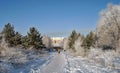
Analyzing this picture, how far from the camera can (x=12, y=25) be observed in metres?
44.3

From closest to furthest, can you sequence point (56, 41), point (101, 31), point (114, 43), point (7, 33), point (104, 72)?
1. point (104, 72)
2. point (7, 33)
3. point (114, 43)
4. point (101, 31)
5. point (56, 41)

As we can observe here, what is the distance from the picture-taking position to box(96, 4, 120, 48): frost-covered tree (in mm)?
46769

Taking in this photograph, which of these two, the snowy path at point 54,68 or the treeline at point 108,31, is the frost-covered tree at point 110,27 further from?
the snowy path at point 54,68

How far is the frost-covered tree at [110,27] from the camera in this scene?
4677 cm

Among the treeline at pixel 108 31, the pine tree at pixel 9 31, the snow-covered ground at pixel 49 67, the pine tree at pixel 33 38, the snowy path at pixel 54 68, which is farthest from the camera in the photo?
the pine tree at pixel 33 38

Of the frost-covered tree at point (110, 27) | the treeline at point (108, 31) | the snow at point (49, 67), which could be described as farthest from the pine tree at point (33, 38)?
the snow at point (49, 67)

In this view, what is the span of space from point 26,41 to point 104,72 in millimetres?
35432

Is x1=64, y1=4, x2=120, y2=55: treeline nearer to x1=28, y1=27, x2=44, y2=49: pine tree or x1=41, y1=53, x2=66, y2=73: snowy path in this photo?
x1=28, y1=27, x2=44, y2=49: pine tree

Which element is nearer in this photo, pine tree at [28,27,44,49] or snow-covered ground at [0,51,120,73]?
snow-covered ground at [0,51,120,73]

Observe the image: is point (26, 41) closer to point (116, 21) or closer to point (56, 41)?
point (116, 21)

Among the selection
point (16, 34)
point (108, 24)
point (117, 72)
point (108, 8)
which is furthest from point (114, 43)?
point (117, 72)

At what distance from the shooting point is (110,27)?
47531mm

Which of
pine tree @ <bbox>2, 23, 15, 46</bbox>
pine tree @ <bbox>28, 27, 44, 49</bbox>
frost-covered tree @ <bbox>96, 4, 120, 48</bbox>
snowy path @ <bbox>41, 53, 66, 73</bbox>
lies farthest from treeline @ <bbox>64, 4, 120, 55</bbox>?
snowy path @ <bbox>41, 53, 66, 73</bbox>

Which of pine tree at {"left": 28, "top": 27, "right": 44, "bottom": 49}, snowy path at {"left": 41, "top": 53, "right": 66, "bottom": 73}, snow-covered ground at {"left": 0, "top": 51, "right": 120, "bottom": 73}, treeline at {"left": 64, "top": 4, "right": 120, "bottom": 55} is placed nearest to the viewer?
snowy path at {"left": 41, "top": 53, "right": 66, "bottom": 73}
